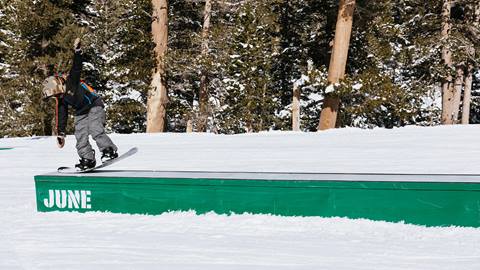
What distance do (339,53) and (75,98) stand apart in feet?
36.4

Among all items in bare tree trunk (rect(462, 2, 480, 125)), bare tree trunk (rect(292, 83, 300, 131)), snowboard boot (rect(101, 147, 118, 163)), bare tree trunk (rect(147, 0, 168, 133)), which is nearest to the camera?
snowboard boot (rect(101, 147, 118, 163))

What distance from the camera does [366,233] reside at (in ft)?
15.9

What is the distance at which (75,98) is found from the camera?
273 inches

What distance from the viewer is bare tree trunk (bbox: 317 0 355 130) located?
1641 cm

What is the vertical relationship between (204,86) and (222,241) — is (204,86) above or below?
above

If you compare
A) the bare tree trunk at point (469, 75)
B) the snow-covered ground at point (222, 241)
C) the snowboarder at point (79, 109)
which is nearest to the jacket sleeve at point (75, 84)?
the snowboarder at point (79, 109)

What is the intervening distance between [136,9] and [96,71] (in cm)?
878

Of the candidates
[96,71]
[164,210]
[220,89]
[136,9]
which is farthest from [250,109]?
[164,210]

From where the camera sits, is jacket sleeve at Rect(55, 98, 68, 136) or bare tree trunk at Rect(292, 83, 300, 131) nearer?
jacket sleeve at Rect(55, 98, 68, 136)

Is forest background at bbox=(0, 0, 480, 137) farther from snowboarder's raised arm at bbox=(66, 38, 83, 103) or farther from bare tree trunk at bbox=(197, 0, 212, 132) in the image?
snowboarder's raised arm at bbox=(66, 38, 83, 103)

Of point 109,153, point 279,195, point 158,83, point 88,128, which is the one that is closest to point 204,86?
point 158,83

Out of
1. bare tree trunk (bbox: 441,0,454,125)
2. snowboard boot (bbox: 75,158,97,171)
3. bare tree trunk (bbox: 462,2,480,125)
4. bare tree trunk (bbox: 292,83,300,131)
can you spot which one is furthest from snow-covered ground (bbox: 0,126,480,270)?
bare tree trunk (bbox: 441,0,454,125)

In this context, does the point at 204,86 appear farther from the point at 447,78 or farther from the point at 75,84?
the point at 75,84

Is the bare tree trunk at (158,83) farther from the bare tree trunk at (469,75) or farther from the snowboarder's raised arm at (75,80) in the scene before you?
the snowboarder's raised arm at (75,80)
